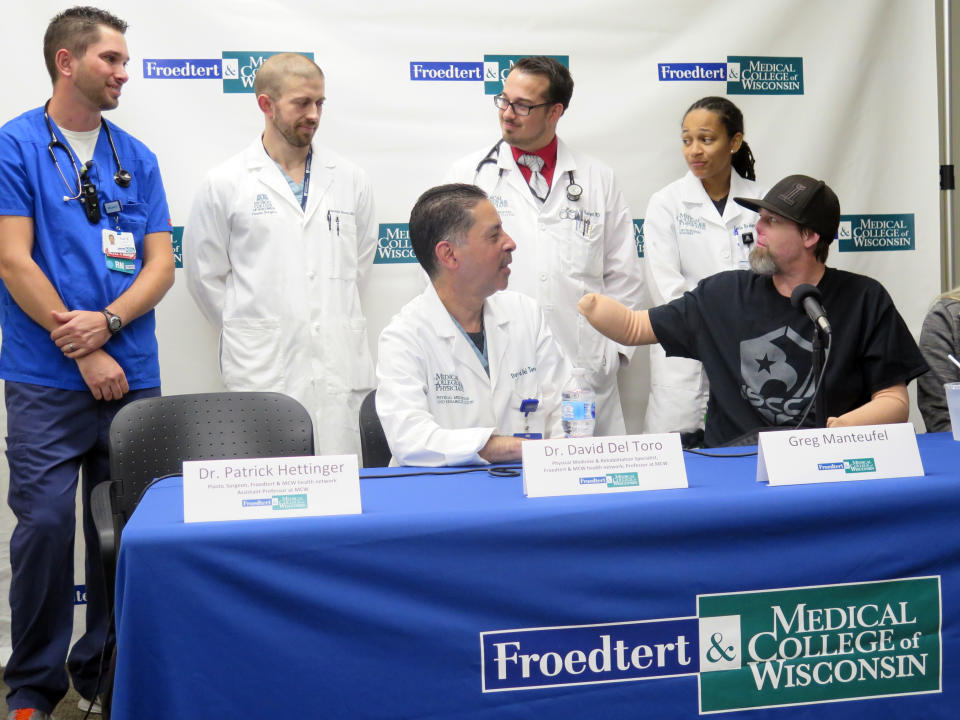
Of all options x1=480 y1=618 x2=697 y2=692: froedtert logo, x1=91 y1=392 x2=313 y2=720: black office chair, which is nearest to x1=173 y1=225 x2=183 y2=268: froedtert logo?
x1=91 y1=392 x2=313 y2=720: black office chair

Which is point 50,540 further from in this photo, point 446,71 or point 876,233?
point 876,233

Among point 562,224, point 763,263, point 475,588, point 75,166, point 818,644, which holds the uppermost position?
point 75,166

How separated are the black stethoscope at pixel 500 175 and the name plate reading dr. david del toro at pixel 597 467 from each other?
2053 mm

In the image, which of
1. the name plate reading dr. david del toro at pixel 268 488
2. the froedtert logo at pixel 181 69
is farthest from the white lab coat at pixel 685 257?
the name plate reading dr. david del toro at pixel 268 488

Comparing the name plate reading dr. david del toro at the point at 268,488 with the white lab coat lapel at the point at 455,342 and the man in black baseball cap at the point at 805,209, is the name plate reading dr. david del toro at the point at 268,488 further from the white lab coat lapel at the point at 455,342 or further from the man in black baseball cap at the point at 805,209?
the man in black baseball cap at the point at 805,209

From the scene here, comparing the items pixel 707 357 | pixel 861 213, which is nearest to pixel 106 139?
pixel 707 357

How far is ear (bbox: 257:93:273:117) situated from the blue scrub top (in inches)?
27.0

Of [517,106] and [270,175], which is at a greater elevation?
[517,106]

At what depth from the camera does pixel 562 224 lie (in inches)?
148

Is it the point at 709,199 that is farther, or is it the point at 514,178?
the point at 709,199

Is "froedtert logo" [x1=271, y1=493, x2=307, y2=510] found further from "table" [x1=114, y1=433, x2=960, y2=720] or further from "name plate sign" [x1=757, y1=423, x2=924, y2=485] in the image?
"name plate sign" [x1=757, y1=423, x2=924, y2=485]

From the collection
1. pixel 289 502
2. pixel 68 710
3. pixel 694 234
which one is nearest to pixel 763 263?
pixel 694 234

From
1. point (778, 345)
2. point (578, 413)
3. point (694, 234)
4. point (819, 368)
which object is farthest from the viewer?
point (694, 234)

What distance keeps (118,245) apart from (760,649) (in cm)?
227
